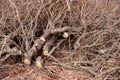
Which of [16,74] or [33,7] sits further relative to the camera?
[33,7]

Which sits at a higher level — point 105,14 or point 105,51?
point 105,14

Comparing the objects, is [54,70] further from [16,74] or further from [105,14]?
[105,14]

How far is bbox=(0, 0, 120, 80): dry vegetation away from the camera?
13.9 ft

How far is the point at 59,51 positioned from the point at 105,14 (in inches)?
41.7

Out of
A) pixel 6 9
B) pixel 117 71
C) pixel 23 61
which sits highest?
pixel 6 9

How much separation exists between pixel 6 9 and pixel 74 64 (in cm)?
151

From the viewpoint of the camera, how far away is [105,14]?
15.6 feet

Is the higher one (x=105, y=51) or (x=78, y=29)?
(x=78, y=29)

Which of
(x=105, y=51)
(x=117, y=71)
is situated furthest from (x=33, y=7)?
(x=117, y=71)

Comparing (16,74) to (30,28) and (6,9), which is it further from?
(6,9)

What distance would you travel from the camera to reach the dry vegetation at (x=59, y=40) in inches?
A: 167

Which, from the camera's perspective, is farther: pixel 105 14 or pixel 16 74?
pixel 105 14

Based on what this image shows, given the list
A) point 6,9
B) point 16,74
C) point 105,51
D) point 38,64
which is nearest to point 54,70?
point 38,64

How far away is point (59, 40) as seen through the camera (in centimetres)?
472
